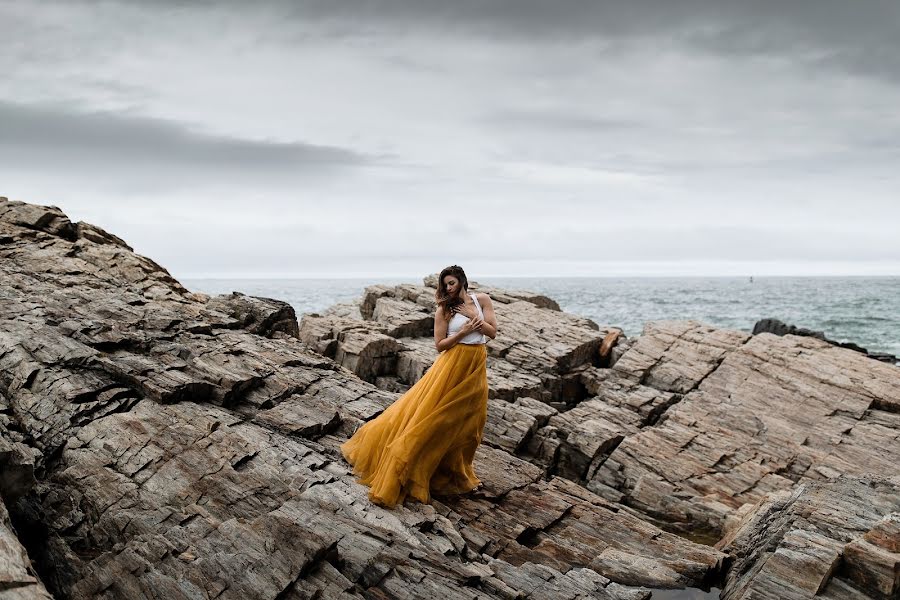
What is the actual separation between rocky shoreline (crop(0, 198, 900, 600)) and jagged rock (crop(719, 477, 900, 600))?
1.8 inches

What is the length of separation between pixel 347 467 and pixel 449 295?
3745 mm

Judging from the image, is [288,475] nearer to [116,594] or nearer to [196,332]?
[116,594]

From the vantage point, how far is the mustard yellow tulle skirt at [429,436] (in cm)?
1082

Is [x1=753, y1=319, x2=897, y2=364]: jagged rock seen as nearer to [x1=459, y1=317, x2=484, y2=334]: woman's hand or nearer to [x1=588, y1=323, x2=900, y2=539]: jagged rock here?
[x1=588, y1=323, x2=900, y2=539]: jagged rock

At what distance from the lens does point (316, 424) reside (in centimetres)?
1288

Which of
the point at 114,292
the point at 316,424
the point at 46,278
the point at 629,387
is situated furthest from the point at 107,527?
the point at 629,387

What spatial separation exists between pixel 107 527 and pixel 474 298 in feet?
22.9

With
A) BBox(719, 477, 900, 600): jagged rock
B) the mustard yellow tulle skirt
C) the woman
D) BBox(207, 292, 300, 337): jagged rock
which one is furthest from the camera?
BBox(207, 292, 300, 337): jagged rock

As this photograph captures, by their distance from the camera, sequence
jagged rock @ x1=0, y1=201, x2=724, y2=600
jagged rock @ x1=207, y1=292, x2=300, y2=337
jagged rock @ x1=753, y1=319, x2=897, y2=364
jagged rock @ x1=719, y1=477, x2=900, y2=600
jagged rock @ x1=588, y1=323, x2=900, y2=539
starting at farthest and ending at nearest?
jagged rock @ x1=753, y1=319, x2=897, y2=364 < jagged rock @ x1=207, y1=292, x2=300, y2=337 < jagged rock @ x1=588, y1=323, x2=900, y2=539 < jagged rock @ x1=719, y1=477, x2=900, y2=600 < jagged rock @ x1=0, y1=201, x2=724, y2=600

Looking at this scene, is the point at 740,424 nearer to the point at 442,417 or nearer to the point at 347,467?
the point at 442,417

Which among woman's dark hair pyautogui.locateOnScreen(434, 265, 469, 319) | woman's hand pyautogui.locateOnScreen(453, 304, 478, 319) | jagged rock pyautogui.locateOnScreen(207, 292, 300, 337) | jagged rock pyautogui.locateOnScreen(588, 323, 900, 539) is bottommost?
jagged rock pyautogui.locateOnScreen(588, 323, 900, 539)

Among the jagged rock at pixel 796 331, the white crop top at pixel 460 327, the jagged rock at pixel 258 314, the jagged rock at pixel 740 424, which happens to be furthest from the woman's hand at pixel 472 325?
the jagged rock at pixel 796 331

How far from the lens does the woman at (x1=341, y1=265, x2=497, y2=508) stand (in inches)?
431

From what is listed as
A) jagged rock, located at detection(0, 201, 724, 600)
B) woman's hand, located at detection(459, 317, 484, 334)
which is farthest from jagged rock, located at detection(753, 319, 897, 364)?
woman's hand, located at detection(459, 317, 484, 334)
